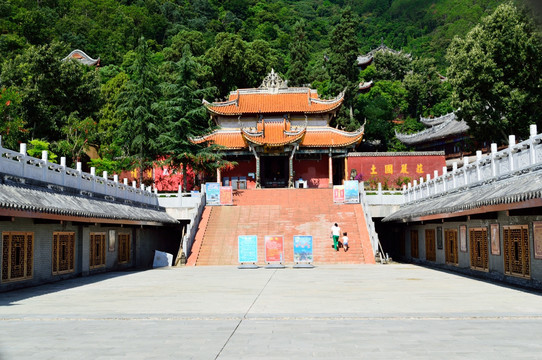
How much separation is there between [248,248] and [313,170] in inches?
822

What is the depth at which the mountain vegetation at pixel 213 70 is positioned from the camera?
3014 centimetres

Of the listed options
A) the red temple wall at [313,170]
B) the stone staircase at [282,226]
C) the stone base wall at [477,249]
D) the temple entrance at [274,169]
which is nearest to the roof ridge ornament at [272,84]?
the temple entrance at [274,169]

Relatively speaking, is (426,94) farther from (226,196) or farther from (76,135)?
(226,196)

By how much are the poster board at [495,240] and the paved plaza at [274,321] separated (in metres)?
1.62

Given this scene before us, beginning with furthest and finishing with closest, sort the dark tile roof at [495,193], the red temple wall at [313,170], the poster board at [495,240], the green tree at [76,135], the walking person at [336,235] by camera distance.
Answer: the red temple wall at [313,170] → the green tree at [76,135] → the walking person at [336,235] → the poster board at [495,240] → the dark tile roof at [495,193]

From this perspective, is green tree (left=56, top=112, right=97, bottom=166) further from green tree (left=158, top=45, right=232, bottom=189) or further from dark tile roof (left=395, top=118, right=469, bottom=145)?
dark tile roof (left=395, top=118, right=469, bottom=145)

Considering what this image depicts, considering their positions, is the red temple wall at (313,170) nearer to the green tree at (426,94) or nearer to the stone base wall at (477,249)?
the stone base wall at (477,249)

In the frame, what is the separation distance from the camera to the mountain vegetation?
30.1 metres

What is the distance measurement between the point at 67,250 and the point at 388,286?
10.7 metres

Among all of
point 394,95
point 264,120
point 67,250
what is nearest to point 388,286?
point 67,250

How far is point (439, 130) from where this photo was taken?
150 feet

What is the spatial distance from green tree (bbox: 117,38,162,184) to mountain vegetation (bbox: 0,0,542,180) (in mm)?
94

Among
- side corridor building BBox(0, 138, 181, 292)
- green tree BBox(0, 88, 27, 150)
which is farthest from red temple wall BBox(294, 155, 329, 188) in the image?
green tree BBox(0, 88, 27, 150)

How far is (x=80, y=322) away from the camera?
895 cm
